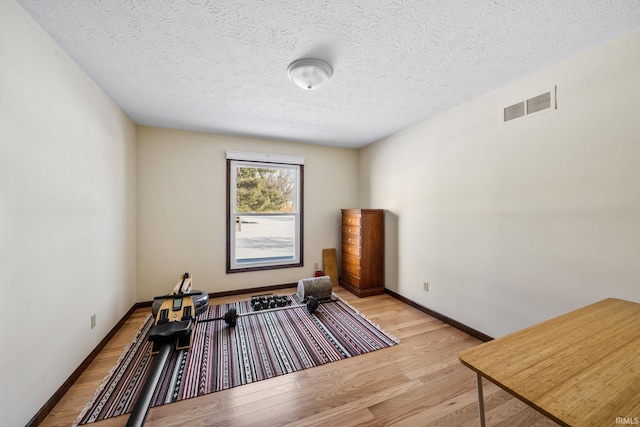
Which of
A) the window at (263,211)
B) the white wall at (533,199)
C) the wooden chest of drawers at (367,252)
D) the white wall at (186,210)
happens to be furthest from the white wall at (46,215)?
the white wall at (533,199)

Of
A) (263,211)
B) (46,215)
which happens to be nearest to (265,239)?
(263,211)

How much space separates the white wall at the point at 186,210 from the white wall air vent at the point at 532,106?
2.81 meters

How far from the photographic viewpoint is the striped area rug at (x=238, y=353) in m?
1.75

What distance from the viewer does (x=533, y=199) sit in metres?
2.07

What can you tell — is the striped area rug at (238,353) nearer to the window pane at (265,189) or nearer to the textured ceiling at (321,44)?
the window pane at (265,189)

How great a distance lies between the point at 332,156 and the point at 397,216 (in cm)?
163

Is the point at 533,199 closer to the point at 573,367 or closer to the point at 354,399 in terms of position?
the point at 573,367

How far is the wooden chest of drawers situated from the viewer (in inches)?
147

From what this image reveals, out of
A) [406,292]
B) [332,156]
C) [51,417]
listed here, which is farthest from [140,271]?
[406,292]

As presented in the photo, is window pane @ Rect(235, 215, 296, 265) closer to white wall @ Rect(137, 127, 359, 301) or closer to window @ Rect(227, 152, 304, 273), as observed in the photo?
window @ Rect(227, 152, 304, 273)

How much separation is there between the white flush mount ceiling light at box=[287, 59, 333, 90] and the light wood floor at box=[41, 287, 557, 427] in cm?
237

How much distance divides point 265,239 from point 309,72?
279 cm

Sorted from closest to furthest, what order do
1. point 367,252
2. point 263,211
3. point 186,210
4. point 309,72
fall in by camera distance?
point 309,72 → point 186,210 → point 367,252 → point 263,211

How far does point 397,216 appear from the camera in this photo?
3680mm
